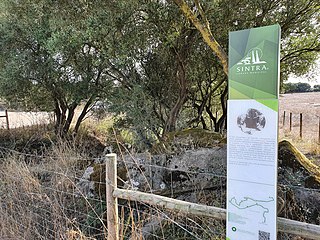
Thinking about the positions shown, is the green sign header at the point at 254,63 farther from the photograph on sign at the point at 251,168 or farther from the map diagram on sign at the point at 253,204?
the map diagram on sign at the point at 253,204

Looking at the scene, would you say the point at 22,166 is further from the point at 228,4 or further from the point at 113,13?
the point at 228,4

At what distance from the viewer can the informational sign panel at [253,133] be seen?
1759 millimetres

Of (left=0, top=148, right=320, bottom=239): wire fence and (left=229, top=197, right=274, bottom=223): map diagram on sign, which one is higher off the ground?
(left=229, top=197, right=274, bottom=223): map diagram on sign

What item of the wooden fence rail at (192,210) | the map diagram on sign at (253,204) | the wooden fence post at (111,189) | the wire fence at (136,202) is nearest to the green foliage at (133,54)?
the wire fence at (136,202)

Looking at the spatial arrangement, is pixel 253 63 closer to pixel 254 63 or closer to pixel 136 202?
pixel 254 63

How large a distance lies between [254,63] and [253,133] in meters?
0.44

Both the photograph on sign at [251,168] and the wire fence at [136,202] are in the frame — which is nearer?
the photograph on sign at [251,168]

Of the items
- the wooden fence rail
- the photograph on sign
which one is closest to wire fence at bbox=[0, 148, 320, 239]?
the wooden fence rail

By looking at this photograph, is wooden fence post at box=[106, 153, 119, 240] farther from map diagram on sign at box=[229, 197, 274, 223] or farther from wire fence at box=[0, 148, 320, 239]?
map diagram on sign at box=[229, 197, 274, 223]

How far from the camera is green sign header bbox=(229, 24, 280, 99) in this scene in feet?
5.73

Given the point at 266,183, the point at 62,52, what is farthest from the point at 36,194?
the point at 62,52

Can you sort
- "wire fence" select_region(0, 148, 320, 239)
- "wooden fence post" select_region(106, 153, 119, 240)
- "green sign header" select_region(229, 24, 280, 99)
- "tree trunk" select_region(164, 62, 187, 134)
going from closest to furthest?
"green sign header" select_region(229, 24, 280, 99)
"wooden fence post" select_region(106, 153, 119, 240)
"wire fence" select_region(0, 148, 320, 239)
"tree trunk" select_region(164, 62, 187, 134)

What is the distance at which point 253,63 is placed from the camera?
183 cm

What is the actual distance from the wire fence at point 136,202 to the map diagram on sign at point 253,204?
1.18m
